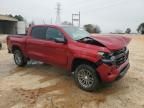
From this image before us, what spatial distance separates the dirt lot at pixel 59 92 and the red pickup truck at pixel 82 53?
1.50 ft

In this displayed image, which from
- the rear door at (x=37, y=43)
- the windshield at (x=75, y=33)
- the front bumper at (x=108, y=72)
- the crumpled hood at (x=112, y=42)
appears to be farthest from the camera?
the rear door at (x=37, y=43)

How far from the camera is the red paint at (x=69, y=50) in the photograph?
18.5 ft

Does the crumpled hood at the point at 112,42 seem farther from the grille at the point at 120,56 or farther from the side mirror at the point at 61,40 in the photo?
the side mirror at the point at 61,40

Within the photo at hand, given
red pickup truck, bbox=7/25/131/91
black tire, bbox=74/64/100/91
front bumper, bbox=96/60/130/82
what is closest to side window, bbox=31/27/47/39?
red pickup truck, bbox=7/25/131/91

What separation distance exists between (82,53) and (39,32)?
2.44m

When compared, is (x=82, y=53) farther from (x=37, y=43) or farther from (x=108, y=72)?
(x=37, y=43)

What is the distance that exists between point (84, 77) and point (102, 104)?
42.8 inches

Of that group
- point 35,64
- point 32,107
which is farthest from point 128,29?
point 32,107

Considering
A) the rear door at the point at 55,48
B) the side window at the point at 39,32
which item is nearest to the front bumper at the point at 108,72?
the rear door at the point at 55,48

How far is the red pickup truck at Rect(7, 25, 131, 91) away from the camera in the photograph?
5645 mm

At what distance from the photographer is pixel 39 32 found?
774 centimetres

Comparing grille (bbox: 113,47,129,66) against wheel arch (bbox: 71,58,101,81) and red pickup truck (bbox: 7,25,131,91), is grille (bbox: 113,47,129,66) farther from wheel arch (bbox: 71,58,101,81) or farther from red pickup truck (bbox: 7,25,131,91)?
wheel arch (bbox: 71,58,101,81)

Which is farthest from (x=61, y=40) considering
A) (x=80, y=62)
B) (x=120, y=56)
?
(x=120, y=56)

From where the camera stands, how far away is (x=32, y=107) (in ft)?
16.5
